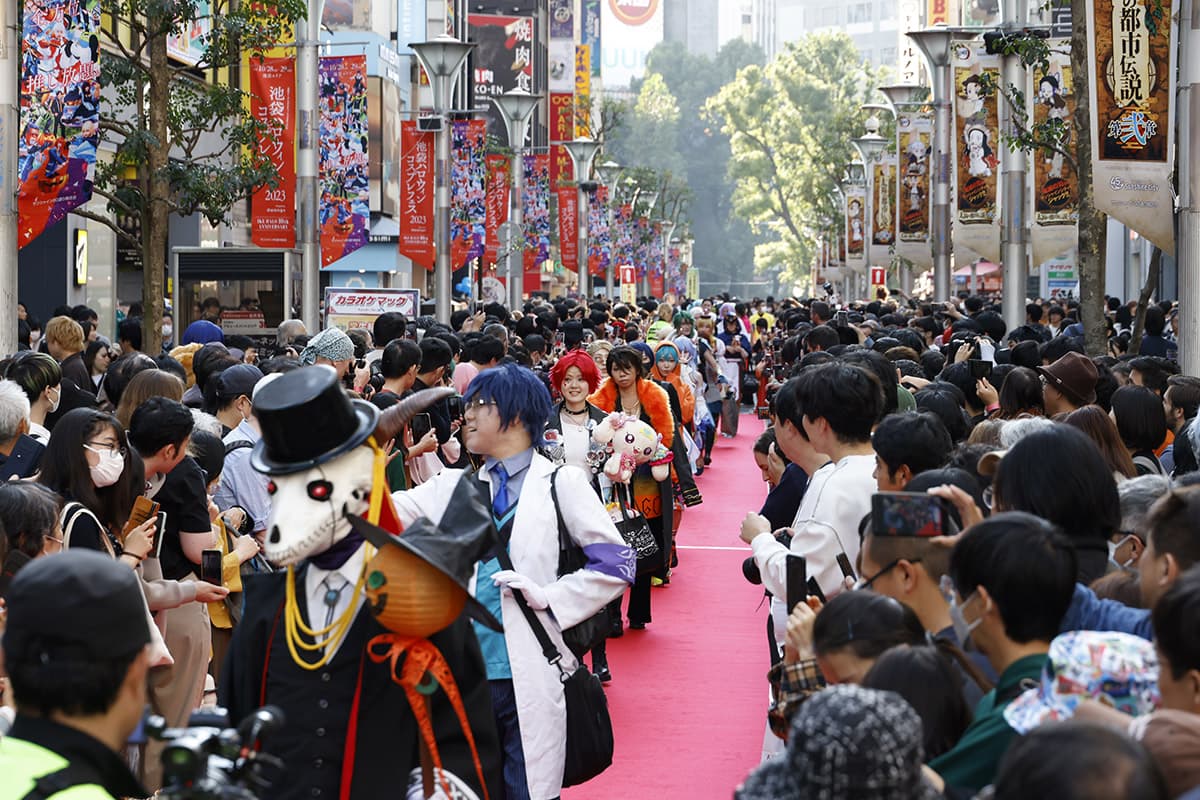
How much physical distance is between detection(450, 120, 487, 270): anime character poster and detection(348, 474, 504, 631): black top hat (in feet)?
80.9

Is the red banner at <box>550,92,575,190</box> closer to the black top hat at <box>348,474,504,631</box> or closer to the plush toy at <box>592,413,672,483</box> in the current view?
the plush toy at <box>592,413,672,483</box>

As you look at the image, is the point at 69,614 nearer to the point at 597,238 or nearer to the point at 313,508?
the point at 313,508

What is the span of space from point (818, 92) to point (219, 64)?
84183mm

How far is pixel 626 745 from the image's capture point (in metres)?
8.90

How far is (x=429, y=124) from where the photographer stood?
2578cm

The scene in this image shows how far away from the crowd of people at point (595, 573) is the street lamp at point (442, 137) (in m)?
15.0

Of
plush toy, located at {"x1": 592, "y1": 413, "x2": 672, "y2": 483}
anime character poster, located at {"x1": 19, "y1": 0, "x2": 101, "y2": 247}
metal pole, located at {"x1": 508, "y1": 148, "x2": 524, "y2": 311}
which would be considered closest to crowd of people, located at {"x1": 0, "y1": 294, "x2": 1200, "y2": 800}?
plush toy, located at {"x1": 592, "y1": 413, "x2": 672, "y2": 483}

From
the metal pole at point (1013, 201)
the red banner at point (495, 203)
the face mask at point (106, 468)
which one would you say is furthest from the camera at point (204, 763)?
the red banner at point (495, 203)

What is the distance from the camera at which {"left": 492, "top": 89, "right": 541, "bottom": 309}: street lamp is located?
31.5 m

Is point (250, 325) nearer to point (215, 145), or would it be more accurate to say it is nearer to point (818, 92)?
point (215, 145)

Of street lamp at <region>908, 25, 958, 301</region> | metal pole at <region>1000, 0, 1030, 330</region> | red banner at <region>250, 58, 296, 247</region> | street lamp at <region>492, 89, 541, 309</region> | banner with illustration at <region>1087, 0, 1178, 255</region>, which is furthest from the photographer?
street lamp at <region>492, 89, 541, 309</region>

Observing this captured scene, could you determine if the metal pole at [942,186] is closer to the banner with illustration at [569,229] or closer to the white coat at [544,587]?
→ the white coat at [544,587]

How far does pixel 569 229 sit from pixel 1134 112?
35.4 meters

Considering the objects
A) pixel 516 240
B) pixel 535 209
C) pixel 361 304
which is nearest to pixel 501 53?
pixel 535 209
